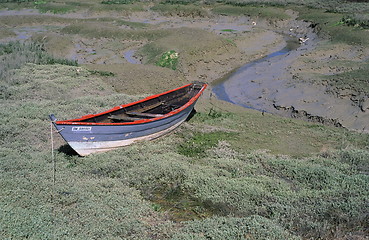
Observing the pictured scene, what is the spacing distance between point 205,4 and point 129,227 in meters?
40.6

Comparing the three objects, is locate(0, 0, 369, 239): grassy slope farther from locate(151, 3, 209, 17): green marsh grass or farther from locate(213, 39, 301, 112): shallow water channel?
locate(151, 3, 209, 17): green marsh grass

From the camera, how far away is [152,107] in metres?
14.3

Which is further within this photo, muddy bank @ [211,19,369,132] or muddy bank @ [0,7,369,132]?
muddy bank @ [0,7,369,132]

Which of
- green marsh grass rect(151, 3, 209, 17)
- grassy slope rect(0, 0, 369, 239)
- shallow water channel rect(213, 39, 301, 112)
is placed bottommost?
shallow water channel rect(213, 39, 301, 112)

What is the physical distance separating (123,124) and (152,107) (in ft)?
10.4

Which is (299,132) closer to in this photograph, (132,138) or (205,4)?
(132,138)

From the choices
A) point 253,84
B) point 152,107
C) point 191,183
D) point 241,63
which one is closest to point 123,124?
point 191,183

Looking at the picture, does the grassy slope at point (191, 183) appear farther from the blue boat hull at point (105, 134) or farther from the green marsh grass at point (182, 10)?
the green marsh grass at point (182, 10)

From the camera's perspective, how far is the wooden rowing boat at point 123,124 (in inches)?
415

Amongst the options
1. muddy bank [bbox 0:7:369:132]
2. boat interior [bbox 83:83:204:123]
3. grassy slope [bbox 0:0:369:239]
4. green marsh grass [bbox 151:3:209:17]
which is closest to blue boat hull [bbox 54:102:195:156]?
grassy slope [bbox 0:0:369:239]

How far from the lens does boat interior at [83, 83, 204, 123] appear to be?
12.6 m

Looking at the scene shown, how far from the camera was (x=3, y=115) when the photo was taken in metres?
13.9

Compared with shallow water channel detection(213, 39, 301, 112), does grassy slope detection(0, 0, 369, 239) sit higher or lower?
higher

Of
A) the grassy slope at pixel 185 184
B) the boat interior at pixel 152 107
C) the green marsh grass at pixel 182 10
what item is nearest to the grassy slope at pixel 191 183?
the grassy slope at pixel 185 184
